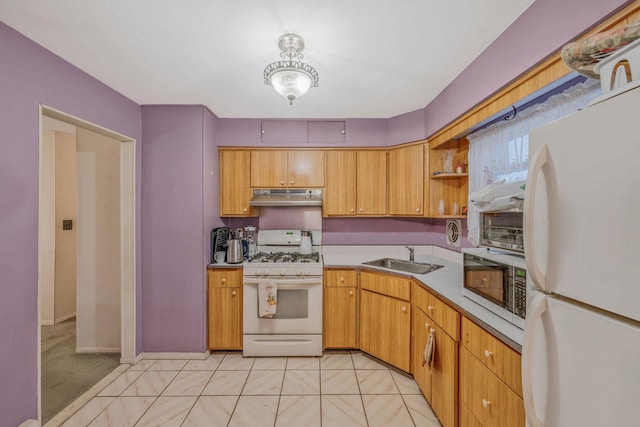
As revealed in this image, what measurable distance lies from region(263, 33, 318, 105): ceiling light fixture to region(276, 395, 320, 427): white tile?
224 cm

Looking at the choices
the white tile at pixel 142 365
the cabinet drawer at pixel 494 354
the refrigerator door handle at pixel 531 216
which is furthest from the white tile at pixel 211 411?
the refrigerator door handle at pixel 531 216

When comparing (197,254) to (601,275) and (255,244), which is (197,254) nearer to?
(255,244)

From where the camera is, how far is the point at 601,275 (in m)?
0.67

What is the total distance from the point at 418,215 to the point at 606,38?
2168 millimetres

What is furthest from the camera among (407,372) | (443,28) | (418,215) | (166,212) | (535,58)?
(418,215)

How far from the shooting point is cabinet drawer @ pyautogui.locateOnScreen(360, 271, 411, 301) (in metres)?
2.39

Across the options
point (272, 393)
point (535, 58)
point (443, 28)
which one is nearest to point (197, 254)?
point (272, 393)

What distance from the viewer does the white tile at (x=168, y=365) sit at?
8.42 feet

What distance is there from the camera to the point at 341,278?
2.80 meters

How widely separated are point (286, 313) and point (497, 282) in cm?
194

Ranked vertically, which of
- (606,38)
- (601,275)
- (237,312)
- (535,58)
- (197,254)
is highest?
(535,58)

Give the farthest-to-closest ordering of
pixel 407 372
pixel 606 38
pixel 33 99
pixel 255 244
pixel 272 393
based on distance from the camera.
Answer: pixel 255 244
pixel 407 372
pixel 272 393
pixel 33 99
pixel 606 38

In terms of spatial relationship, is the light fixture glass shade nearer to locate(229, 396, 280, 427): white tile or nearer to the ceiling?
the ceiling

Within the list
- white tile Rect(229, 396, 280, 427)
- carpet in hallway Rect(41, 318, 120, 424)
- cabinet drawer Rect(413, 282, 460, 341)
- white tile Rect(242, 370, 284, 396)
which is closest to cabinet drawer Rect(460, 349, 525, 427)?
cabinet drawer Rect(413, 282, 460, 341)
